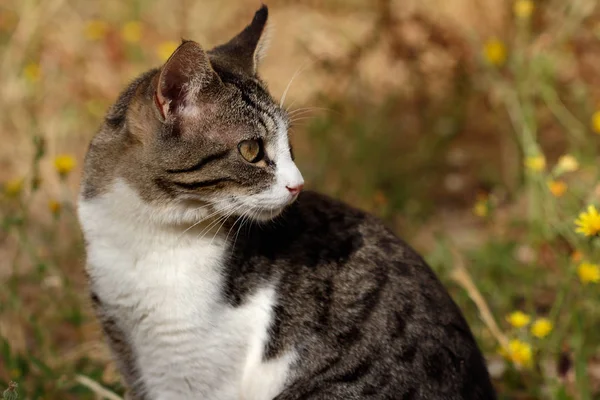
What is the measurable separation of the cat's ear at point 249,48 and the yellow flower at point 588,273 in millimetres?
1383

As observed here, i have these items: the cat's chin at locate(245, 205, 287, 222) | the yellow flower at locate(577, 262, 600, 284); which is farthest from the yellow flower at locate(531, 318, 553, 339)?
the cat's chin at locate(245, 205, 287, 222)

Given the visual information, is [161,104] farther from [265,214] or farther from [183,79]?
[265,214]

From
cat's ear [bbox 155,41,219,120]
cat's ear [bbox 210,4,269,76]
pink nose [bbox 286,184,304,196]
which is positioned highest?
cat's ear [bbox 210,4,269,76]

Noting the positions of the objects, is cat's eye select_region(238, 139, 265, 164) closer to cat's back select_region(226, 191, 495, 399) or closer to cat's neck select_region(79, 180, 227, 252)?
cat's neck select_region(79, 180, 227, 252)

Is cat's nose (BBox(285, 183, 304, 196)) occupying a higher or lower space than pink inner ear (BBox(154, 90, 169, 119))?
lower

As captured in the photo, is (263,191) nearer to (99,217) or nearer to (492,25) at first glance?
(99,217)

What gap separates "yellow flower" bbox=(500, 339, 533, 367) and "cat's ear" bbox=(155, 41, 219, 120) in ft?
4.90

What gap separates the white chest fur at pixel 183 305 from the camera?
243 centimetres

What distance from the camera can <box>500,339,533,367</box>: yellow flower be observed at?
2865mm

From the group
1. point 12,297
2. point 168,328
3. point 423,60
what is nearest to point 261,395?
point 168,328

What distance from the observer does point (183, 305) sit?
2428 mm

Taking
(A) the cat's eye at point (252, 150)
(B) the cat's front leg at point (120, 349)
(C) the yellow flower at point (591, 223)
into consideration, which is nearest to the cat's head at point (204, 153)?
(A) the cat's eye at point (252, 150)

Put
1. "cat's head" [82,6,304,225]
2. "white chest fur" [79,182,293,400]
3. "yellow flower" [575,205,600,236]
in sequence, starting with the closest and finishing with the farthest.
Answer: "cat's head" [82,6,304,225] < "white chest fur" [79,182,293,400] < "yellow flower" [575,205,600,236]

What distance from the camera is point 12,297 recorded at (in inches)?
124
